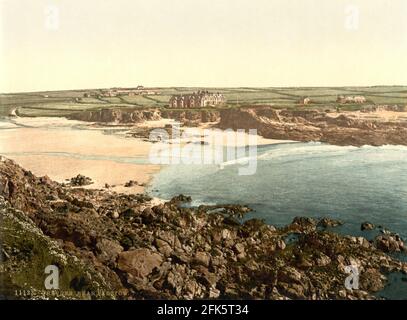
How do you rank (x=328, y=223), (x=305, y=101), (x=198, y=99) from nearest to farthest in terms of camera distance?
1. (x=328, y=223)
2. (x=198, y=99)
3. (x=305, y=101)

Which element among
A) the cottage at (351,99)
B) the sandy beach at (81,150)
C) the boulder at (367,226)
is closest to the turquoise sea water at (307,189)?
the boulder at (367,226)

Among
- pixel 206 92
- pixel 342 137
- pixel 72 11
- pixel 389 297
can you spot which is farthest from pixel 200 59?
pixel 389 297

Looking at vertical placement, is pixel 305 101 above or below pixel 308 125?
above

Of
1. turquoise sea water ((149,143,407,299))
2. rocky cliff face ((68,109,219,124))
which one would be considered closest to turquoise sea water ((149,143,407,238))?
turquoise sea water ((149,143,407,299))

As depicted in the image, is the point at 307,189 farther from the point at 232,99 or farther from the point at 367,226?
the point at 232,99

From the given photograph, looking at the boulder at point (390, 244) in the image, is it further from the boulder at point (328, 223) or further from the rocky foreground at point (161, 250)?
the boulder at point (328, 223)

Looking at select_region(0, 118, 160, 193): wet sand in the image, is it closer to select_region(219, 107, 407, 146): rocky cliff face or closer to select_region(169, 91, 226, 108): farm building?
select_region(169, 91, 226, 108): farm building

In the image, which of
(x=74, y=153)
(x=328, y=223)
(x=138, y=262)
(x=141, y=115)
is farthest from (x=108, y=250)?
(x=328, y=223)
